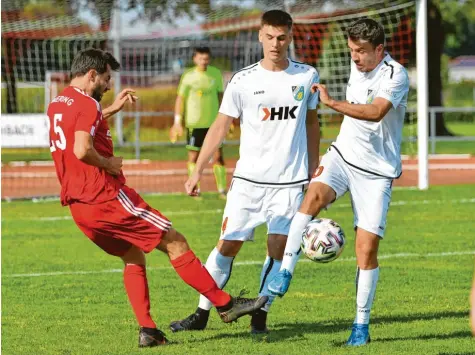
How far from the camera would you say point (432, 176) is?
2228cm

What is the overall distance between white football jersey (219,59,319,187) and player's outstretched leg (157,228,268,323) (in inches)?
30.6

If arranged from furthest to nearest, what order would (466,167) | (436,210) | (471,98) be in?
(471,98) < (466,167) < (436,210)

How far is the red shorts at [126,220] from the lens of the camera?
7449mm

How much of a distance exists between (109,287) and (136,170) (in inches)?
570

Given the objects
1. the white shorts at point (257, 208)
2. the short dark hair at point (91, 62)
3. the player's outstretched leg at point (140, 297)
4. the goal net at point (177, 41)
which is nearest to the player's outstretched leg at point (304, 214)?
the white shorts at point (257, 208)

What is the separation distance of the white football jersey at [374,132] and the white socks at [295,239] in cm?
51

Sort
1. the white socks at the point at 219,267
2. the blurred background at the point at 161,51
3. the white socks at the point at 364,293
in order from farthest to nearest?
1. the blurred background at the point at 161,51
2. the white socks at the point at 219,267
3. the white socks at the point at 364,293

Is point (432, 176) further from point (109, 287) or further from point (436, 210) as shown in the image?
point (109, 287)

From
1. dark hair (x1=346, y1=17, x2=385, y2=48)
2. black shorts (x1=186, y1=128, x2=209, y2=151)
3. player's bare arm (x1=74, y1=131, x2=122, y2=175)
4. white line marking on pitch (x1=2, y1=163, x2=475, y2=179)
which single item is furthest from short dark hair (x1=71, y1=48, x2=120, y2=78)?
white line marking on pitch (x1=2, y1=163, x2=475, y2=179)

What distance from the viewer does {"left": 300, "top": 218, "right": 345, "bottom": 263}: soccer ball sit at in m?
7.62

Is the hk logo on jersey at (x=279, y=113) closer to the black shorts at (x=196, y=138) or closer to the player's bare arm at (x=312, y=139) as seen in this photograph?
the player's bare arm at (x=312, y=139)

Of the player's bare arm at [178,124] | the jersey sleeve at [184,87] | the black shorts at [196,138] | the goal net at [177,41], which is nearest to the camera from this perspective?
the player's bare arm at [178,124]

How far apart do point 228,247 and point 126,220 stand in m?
1.05

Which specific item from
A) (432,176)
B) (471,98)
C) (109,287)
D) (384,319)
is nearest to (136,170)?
(432,176)
